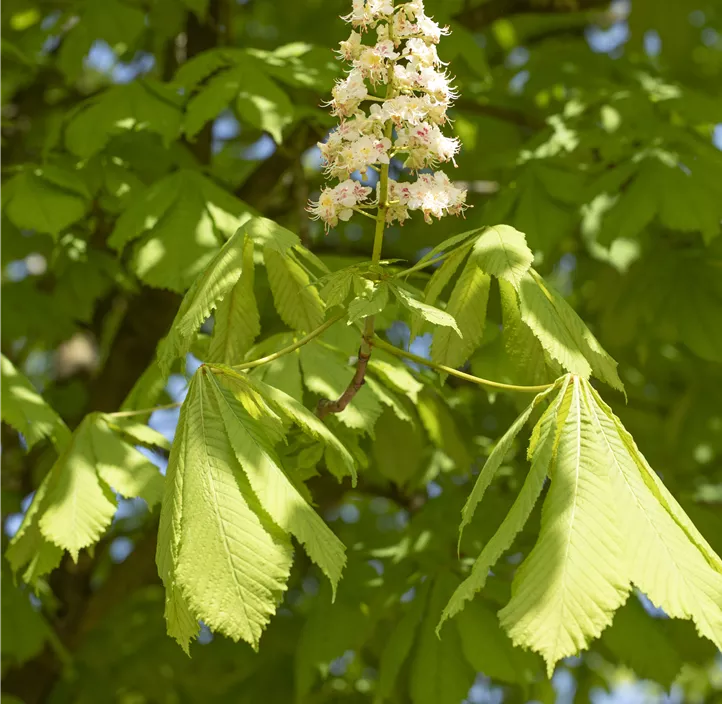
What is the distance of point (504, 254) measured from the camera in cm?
157

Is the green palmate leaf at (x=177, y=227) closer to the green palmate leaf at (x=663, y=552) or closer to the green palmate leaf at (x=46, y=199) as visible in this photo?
the green palmate leaf at (x=46, y=199)

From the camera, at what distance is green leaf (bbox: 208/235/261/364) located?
1790mm

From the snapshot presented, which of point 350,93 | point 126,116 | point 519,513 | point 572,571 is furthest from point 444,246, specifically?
point 126,116

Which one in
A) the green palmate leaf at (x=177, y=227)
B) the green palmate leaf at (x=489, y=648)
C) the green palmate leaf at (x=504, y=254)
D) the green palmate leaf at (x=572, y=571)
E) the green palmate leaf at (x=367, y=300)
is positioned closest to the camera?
the green palmate leaf at (x=572, y=571)

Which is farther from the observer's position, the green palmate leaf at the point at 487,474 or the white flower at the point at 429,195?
the white flower at the point at 429,195

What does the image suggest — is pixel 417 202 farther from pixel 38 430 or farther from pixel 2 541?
pixel 2 541

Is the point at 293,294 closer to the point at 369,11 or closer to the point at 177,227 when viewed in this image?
the point at 369,11

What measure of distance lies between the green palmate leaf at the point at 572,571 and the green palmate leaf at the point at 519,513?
0.03m

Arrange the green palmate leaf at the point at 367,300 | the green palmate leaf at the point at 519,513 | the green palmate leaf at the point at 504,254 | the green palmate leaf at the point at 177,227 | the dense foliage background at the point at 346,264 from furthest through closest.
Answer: the dense foliage background at the point at 346,264 < the green palmate leaf at the point at 177,227 < the green palmate leaf at the point at 504,254 < the green palmate leaf at the point at 367,300 < the green palmate leaf at the point at 519,513

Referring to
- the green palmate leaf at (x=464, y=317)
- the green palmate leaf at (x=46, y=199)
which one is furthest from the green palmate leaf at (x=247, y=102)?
the green palmate leaf at (x=464, y=317)

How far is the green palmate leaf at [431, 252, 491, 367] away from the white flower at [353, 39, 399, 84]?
Result: 1.19ft

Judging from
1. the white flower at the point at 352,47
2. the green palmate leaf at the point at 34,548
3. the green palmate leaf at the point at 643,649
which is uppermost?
the white flower at the point at 352,47

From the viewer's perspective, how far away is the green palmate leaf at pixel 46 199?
239cm

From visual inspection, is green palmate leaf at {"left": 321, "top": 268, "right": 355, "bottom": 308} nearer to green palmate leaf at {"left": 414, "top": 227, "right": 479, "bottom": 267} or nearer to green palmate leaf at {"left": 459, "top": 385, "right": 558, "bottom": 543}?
green palmate leaf at {"left": 414, "top": 227, "right": 479, "bottom": 267}
